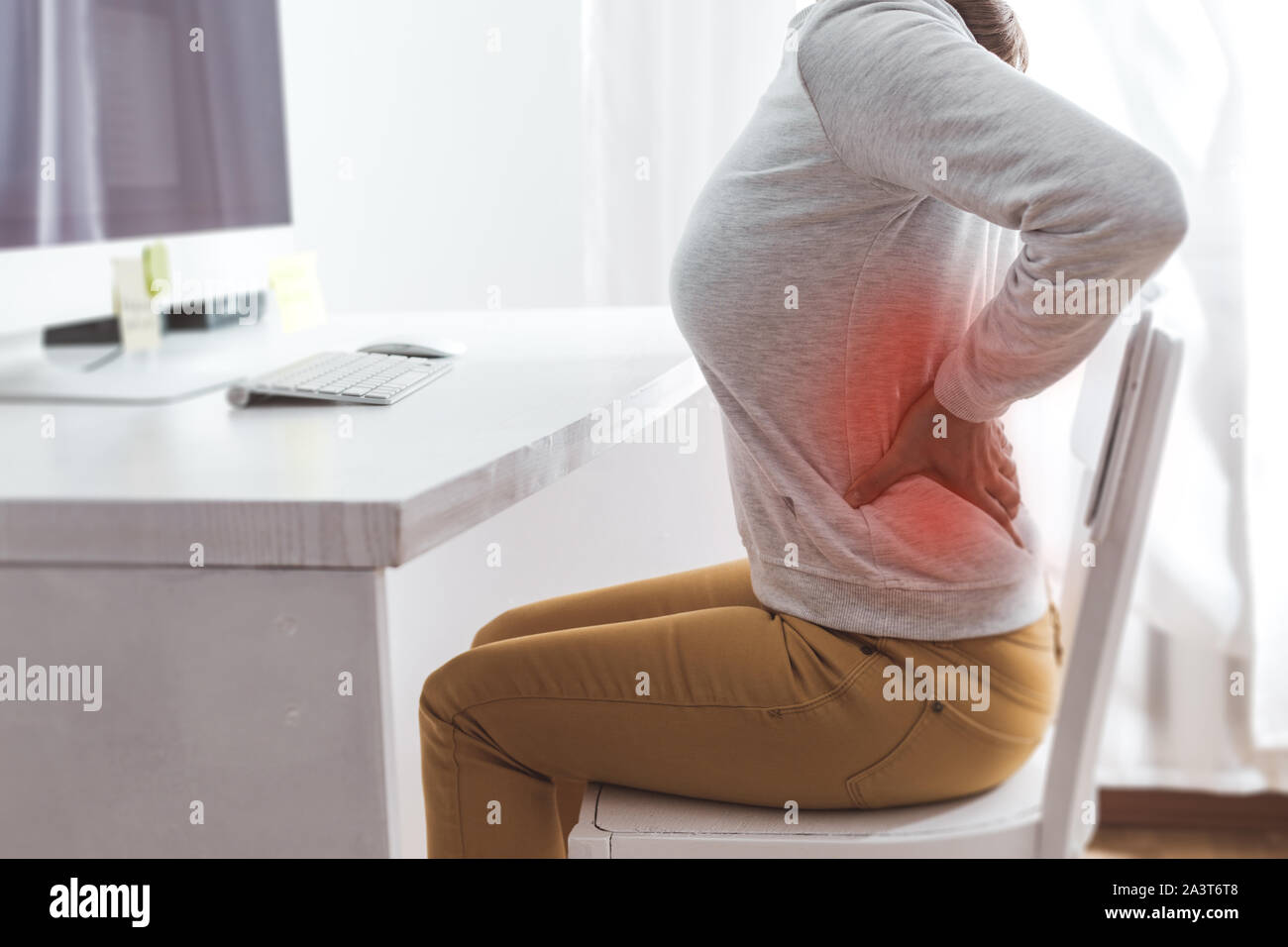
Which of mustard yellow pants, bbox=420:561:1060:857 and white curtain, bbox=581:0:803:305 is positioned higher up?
white curtain, bbox=581:0:803:305

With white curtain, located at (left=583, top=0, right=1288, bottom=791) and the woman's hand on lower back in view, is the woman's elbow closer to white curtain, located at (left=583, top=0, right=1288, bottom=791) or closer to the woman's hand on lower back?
the woman's hand on lower back

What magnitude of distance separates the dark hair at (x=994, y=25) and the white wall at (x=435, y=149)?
0.98 metres

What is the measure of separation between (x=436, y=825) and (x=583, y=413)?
12.5 inches

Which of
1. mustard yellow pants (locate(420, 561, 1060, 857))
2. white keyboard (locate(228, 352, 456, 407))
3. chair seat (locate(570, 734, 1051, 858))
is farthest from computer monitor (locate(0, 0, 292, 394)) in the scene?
chair seat (locate(570, 734, 1051, 858))

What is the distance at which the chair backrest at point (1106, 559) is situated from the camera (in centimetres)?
67

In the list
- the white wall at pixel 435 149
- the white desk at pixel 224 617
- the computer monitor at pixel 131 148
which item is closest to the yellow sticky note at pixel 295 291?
the computer monitor at pixel 131 148

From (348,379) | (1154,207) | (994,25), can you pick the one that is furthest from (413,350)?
(1154,207)

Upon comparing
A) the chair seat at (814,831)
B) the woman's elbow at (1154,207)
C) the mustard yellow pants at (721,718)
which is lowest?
the chair seat at (814,831)

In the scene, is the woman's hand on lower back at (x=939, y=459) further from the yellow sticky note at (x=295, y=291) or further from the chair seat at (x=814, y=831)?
the yellow sticky note at (x=295, y=291)

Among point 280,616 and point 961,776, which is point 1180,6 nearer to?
point 961,776

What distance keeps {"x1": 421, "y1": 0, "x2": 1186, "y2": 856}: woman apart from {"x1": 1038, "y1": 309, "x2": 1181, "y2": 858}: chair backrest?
0.21 ft

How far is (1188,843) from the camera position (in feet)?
6.08

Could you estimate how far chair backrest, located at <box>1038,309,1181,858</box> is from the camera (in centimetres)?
67

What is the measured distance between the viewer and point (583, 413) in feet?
2.77
